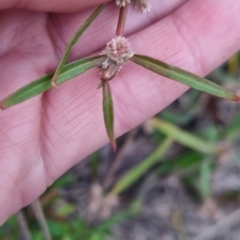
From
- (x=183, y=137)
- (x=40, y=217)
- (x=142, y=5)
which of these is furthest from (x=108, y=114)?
(x=183, y=137)

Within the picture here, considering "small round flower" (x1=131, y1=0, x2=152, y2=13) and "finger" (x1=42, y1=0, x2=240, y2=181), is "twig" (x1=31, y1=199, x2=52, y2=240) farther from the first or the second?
"small round flower" (x1=131, y1=0, x2=152, y2=13)

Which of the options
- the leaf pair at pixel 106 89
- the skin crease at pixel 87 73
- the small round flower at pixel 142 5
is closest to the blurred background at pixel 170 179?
the skin crease at pixel 87 73

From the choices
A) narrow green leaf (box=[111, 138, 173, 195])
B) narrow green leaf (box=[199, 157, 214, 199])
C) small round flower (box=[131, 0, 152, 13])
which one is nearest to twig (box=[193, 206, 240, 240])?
narrow green leaf (box=[199, 157, 214, 199])

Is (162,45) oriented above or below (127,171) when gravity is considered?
below

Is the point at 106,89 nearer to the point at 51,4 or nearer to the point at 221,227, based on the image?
the point at 51,4

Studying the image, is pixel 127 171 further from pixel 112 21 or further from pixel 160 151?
pixel 112 21

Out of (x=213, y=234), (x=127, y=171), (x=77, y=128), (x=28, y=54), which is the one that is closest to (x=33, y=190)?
(x=77, y=128)

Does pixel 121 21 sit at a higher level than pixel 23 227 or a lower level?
higher
